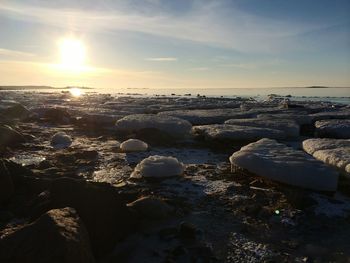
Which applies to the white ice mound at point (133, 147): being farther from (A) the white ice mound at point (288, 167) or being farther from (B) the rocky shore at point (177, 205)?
(A) the white ice mound at point (288, 167)

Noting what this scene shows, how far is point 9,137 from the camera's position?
34.3ft

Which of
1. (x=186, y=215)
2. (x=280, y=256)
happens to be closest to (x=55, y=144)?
(x=186, y=215)

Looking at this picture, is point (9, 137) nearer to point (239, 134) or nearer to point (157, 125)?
point (157, 125)

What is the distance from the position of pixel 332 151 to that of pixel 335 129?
4.31 m

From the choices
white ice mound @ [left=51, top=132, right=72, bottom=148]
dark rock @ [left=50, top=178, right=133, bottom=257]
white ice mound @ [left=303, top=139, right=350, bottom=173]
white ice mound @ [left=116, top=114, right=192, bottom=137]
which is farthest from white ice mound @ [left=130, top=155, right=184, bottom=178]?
white ice mound @ [left=51, top=132, right=72, bottom=148]

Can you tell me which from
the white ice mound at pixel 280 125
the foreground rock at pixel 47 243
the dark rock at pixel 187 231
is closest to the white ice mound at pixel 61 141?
the white ice mound at pixel 280 125

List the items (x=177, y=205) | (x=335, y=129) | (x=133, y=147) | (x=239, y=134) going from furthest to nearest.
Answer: (x=335, y=129)
(x=239, y=134)
(x=133, y=147)
(x=177, y=205)

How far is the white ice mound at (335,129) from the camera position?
10.8 metres

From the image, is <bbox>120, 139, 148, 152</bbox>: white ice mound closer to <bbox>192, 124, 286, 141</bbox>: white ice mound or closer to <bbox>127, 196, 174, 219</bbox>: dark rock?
<bbox>192, 124, 286, 141</bbox>: white ice mound

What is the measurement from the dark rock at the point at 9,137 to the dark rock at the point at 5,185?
179 inches

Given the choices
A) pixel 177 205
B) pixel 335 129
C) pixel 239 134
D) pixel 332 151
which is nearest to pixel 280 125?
pixel 335 129

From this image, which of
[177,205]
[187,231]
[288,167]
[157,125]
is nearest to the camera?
[187,231]

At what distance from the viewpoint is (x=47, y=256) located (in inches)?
125

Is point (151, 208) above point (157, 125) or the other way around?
the other way around
